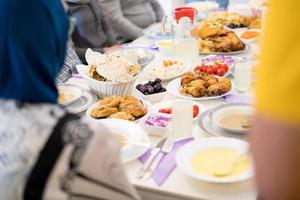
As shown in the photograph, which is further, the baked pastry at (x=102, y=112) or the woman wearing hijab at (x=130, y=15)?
the woman wearing hijab at (x=130, y=15)

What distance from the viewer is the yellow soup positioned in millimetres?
1021

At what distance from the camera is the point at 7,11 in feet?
2.48

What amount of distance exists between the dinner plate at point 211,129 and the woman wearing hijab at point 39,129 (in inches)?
19.0

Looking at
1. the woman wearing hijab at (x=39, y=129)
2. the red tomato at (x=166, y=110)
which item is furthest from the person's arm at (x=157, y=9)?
the woman wearing hijab at (x=39, y=129)

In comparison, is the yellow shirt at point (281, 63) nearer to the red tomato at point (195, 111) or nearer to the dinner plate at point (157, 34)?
→ the red tomato at point (195, 111)

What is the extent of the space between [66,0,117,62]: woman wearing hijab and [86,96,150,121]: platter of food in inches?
48.7

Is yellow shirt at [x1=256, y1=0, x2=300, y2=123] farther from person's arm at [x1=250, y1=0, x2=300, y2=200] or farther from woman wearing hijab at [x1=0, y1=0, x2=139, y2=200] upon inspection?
woman wearing hijab at [x1=0, y1=0, x2=139, y2=200]

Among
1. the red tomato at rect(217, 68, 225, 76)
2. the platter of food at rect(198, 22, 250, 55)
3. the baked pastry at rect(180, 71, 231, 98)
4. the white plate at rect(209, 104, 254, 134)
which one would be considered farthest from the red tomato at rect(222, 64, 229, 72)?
the white plate at rect(209, 104, 254, 134)

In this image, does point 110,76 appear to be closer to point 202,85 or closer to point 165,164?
point 202,85

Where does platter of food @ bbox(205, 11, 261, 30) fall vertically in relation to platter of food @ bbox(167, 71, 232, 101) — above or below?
below

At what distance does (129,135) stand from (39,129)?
0.45 meters

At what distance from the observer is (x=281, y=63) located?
0.48 meters

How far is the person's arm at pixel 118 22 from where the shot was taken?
9.71ft

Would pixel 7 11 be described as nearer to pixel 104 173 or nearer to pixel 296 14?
pixel 104 173
